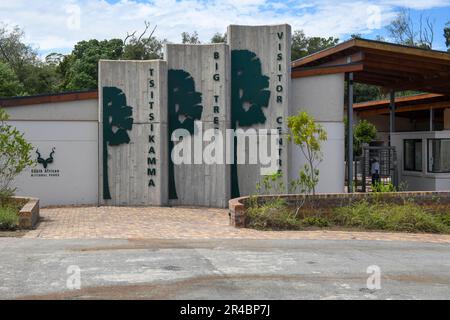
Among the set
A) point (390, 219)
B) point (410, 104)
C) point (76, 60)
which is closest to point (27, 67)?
point (76, 60)

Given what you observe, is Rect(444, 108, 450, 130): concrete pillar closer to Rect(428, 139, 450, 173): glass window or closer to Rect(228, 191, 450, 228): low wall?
Rect(428, 139, 450, 173): glass window

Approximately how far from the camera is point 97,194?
62.1 feet

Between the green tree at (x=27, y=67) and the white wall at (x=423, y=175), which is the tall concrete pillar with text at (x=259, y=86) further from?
the green tree at (x=27, y=67)

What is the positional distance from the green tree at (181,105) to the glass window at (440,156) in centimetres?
935

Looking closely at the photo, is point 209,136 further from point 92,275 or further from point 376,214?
point 92,275

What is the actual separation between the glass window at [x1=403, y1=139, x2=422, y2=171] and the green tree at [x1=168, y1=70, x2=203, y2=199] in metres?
9.48

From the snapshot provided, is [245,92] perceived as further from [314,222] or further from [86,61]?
[86,61]

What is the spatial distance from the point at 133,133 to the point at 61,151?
233cm

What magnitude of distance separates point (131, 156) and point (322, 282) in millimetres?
11614

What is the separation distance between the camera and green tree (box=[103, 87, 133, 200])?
18750 millimetres

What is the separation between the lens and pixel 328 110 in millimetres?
20109

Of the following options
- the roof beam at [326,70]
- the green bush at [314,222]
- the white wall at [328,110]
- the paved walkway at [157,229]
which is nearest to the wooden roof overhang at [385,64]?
the roof beam at [326,70]

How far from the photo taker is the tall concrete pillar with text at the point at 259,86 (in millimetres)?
19156

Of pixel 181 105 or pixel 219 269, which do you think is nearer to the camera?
pixel 219 269
